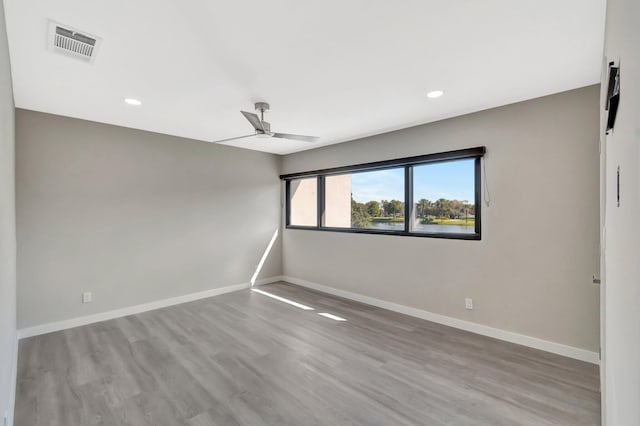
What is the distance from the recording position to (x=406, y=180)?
4.28 metres

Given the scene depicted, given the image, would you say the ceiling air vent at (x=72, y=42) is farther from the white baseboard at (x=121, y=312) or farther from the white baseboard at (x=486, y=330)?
the white baseboard at (x=486, y=330)

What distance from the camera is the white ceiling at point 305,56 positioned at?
180 centimetres

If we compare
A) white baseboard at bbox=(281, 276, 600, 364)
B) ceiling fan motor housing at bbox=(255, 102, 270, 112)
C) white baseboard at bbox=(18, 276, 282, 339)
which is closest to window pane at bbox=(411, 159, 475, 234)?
white baseboard at bbox=(281, 276, 600, 364)

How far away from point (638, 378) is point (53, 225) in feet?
16.0

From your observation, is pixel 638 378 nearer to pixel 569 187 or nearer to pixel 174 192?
pixel 569 187

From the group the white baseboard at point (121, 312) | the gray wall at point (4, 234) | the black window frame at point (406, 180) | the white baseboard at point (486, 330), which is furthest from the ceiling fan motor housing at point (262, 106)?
the white baseboard at point (121, 312)

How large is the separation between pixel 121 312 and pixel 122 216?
130 cm

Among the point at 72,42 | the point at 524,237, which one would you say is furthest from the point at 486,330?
the point at 72,42

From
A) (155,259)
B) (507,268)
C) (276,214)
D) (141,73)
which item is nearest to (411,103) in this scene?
(507,268)

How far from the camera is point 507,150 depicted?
333 centimetres

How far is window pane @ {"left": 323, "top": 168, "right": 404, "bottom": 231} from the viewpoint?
4.47 meters

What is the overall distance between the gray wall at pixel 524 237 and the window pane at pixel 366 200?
13.7 inches

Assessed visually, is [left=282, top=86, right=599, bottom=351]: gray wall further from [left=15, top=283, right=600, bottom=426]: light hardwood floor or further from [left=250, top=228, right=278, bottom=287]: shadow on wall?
[left=250, top=228, right=278, bottom=287]: shadow on wall

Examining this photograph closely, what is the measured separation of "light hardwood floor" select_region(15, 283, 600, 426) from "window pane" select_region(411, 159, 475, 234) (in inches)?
49.1
